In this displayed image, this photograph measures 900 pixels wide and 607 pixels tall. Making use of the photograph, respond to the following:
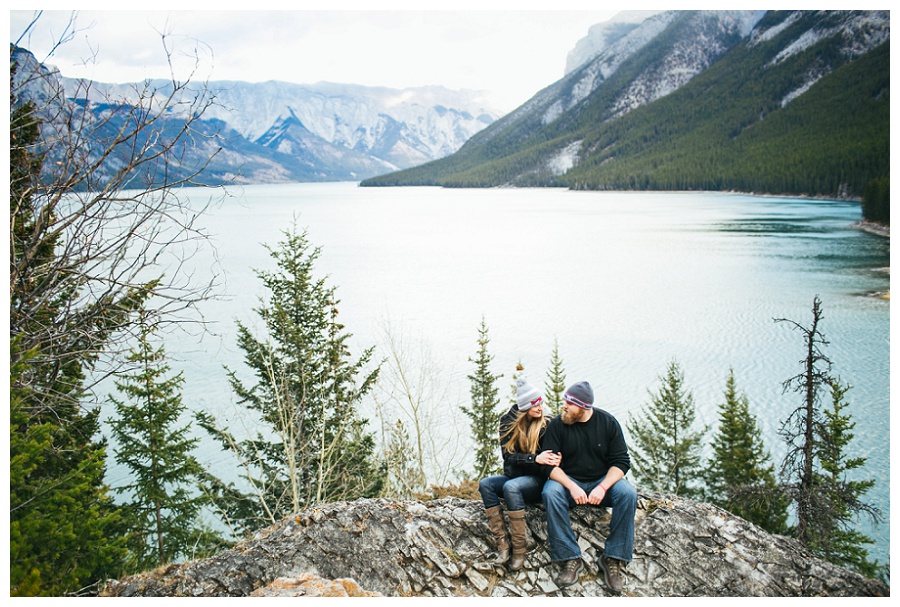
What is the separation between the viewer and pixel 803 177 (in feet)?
246

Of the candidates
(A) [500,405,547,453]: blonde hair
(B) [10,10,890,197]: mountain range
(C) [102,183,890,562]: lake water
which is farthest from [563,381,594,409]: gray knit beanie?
(B) [10,10,890,197]: mountain range

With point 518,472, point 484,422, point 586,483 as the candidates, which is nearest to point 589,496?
point 586,483

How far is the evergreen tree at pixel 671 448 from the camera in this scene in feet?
44.0

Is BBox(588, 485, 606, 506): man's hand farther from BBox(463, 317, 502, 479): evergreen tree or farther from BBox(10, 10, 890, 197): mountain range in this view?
BBox(10, 10, 890, 197): mountain range

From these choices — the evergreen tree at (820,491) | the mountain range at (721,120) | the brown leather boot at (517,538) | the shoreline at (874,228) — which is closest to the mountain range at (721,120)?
the mountain range at (721,120)

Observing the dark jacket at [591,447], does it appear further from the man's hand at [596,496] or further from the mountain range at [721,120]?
the mountain range at [721,120]

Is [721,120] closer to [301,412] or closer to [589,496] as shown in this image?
[301,412]

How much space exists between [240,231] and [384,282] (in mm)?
21786

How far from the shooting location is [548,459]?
4.07 meters

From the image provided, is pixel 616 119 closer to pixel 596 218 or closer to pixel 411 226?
pixel 596 218

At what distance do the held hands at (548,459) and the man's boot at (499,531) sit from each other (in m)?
0.45

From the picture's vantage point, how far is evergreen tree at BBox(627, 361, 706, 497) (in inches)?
528

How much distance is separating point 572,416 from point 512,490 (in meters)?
0.65

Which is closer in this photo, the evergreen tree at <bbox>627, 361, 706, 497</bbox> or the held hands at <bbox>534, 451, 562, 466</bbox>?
the held hands at <bbox>534, 451, 562, 466</bbox>
